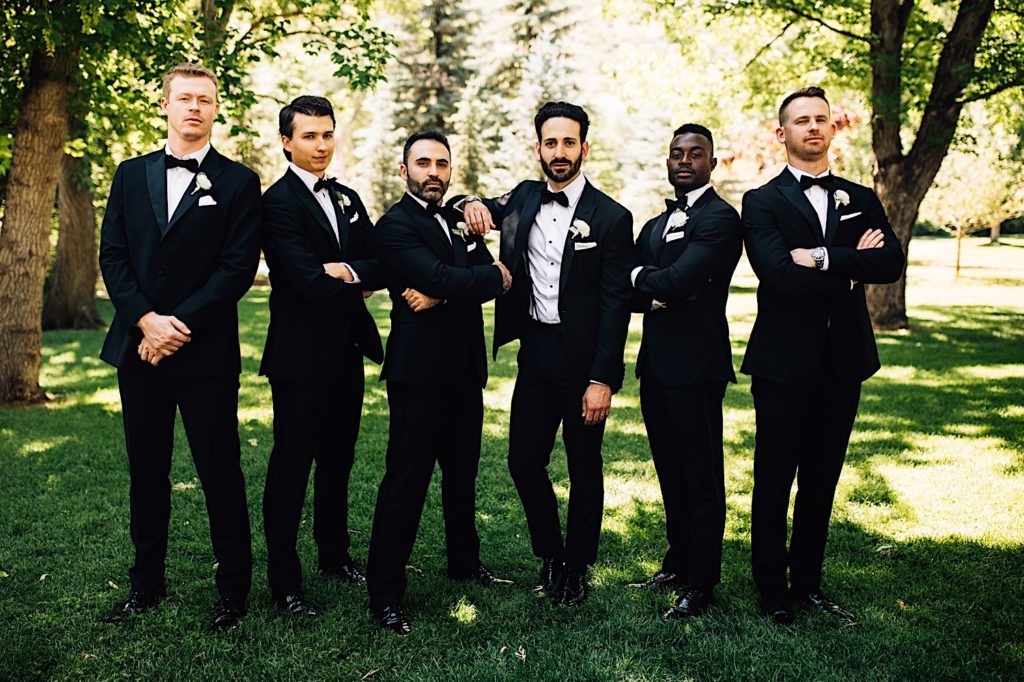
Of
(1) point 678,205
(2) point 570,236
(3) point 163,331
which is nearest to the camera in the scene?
(3) point 163,331

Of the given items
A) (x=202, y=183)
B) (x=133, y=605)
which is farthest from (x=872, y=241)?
(x=133, y=605)

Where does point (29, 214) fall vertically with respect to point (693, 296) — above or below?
above

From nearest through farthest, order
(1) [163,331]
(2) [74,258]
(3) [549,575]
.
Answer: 1. (1) [163,331]
2. (3) [549,575]
3. (2) [74,258]

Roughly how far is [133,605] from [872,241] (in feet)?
14.4

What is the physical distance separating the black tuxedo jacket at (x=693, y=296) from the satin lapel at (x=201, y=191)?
2299 millimetres

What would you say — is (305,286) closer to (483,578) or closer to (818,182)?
(483,578)

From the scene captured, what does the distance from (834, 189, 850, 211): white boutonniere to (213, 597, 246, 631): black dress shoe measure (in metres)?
3.85

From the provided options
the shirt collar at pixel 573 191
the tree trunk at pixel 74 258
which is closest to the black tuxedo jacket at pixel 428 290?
the shirt collar at pixel 573 191

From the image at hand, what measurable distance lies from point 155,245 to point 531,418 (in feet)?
7.19

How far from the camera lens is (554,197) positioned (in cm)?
457

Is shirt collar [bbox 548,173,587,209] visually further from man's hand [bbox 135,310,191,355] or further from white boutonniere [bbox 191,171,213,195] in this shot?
man's hand [bbox 135,310,191,355]

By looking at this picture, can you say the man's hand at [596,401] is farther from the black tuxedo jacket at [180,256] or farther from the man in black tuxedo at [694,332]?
the black tuxedo jacket at [180,256]

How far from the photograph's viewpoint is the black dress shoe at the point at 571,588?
4.70 meters

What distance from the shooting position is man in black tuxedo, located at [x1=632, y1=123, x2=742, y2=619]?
4438 millimetres
